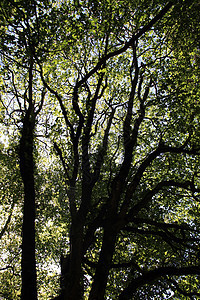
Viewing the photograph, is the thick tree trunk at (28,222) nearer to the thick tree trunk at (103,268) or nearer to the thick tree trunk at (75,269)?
A: the thick tree trunk at (75,269)

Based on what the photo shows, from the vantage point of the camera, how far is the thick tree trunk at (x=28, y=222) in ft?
21.6

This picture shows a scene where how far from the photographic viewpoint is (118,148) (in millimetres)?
12203

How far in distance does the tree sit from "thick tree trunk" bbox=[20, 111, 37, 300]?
51 millimetres

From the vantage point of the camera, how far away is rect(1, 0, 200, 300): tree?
7996 millimetres

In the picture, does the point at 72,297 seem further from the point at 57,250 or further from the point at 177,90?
the point at 177,90

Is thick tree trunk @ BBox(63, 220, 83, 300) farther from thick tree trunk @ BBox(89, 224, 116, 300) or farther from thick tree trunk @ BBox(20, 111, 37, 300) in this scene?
thick tree trunk @ BBox(20, 111, 37, 300)

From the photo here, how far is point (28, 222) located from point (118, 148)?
21.2ft

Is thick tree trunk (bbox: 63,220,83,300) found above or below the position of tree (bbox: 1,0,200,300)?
below

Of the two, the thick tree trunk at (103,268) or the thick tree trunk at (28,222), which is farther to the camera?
the thick tree trunk at (28,222)

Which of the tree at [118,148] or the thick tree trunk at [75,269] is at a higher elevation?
the tree at [118,148]

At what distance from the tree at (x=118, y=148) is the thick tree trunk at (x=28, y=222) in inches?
2.0

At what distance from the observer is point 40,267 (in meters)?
16.2

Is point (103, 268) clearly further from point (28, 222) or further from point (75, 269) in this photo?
point (28, 222)

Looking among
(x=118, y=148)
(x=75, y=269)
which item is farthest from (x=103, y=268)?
(x=118, y=148)
